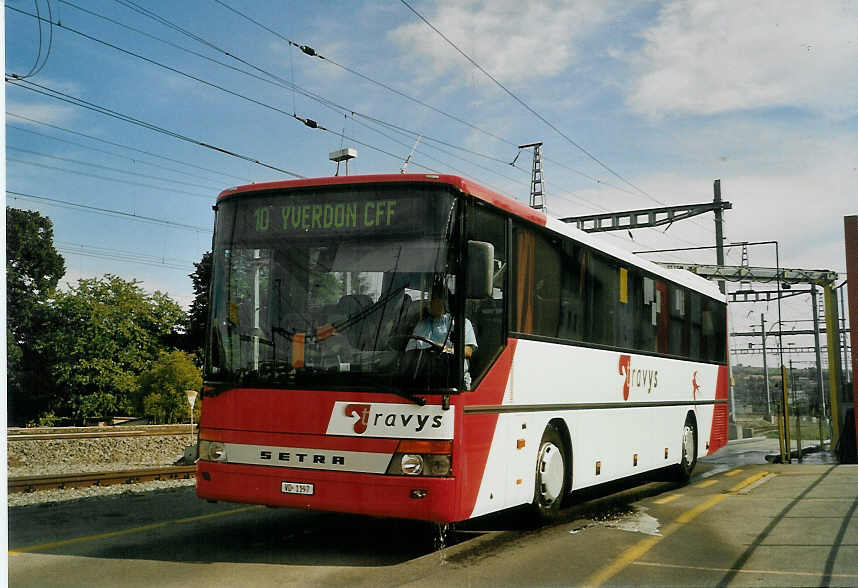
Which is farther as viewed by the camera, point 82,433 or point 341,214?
point 82,433

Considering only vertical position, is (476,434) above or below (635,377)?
below

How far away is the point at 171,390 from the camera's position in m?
54.3

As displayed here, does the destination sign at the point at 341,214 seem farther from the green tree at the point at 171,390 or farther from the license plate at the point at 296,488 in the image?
the green tree at the point at 171,390

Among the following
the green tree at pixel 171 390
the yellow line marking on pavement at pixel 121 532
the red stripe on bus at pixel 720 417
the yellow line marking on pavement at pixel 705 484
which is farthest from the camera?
the green tree at pixel 171 390

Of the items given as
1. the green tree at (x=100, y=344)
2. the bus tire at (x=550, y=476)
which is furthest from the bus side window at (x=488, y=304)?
the green tree at (x=100, y=344)

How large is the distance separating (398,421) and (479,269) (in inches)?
56.7

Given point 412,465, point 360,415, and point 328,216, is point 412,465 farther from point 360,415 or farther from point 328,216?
point 328,216

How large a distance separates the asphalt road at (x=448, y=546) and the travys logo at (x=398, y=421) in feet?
3.63

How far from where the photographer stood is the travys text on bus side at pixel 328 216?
7641 mm

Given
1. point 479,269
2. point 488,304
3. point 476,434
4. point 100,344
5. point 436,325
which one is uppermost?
point 100,344

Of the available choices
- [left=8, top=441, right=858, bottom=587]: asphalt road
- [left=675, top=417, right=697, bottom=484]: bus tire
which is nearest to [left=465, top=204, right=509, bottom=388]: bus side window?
[left=8, top=441, right=858, bottom=587]: asphalt road

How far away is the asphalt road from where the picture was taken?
7031 mm

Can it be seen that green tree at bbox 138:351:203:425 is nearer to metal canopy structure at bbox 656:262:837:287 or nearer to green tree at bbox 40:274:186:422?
green tree at bbox 40:274:186:422

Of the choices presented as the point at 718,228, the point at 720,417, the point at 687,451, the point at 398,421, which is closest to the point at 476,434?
the point at 398,421
